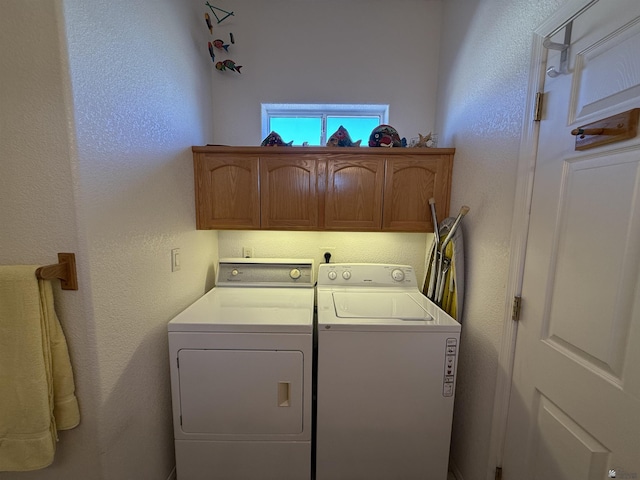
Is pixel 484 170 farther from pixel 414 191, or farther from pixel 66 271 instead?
pixel 66 271

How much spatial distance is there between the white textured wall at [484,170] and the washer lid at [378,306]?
0.32 m

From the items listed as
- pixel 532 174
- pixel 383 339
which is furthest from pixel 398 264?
pixel 532 174

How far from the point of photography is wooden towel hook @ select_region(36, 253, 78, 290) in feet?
2.91

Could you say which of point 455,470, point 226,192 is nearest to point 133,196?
point 226,192

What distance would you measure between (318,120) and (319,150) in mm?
611

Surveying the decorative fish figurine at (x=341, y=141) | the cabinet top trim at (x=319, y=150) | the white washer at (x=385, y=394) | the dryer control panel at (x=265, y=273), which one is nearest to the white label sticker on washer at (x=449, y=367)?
the white washer at (x=385, y=394)

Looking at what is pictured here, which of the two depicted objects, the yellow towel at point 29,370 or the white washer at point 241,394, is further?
the white washer at point 241,394

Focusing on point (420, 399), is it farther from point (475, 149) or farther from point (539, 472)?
point (475, 149)

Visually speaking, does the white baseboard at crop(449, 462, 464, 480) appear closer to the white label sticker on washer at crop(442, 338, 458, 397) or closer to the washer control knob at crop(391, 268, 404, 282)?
the white label sticker on washer at crop(442, 338, 458, 397)

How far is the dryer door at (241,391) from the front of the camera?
4.10ft

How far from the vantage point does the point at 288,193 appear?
171 cm

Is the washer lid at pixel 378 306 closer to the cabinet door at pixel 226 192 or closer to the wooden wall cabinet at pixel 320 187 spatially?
the wooden wall cabinet at pixel 320 187

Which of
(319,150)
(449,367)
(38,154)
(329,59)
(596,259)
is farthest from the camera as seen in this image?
(329,59)

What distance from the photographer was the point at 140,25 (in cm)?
116
